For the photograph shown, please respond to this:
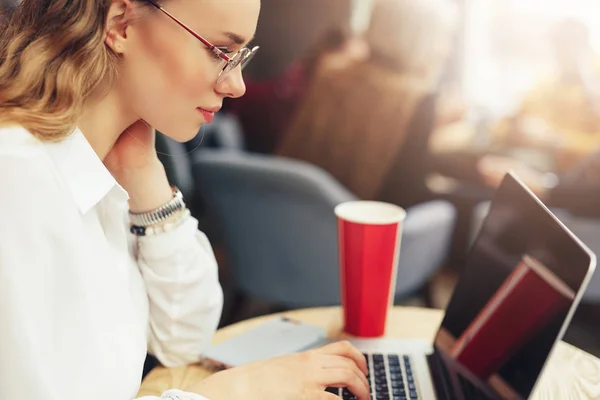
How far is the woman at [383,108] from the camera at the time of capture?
1940 mm

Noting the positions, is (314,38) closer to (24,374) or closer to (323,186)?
(323,186)

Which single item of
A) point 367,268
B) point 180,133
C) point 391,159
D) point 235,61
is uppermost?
point 235,61

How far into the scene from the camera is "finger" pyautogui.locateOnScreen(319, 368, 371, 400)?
77 cm

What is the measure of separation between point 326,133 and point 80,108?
4.60 feet

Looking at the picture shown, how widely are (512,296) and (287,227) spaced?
983 mm

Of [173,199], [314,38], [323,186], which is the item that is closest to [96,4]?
[173,199]

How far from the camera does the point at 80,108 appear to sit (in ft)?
2.42

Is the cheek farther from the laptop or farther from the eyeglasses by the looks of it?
the laptop

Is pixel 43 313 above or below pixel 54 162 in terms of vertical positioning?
below

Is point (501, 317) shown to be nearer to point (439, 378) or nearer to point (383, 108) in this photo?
point (439, 378)

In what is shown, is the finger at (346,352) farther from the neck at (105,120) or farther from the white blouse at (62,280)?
the neck at (105,120)

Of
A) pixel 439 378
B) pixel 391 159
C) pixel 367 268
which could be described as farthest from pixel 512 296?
pixel 391 159

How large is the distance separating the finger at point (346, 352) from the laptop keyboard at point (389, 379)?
0.03 m

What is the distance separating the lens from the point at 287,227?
1.74 metres
